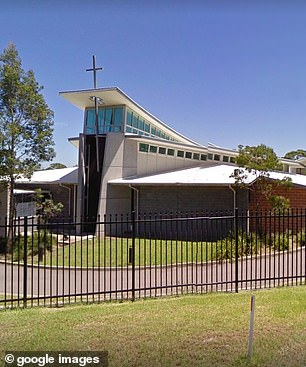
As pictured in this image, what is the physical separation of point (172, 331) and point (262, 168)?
12455 millimetres

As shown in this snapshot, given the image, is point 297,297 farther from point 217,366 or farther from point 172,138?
point 172,138

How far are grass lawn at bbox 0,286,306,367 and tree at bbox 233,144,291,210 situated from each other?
9899mm

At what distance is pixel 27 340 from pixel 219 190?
49.7 feet

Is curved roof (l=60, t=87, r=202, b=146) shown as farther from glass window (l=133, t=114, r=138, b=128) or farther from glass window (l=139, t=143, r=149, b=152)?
glass window (l=139, t=143, r=149, b=152)

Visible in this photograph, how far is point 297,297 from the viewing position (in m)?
6.82

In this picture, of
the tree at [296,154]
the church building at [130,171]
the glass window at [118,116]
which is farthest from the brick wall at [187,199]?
the tree at [296,154]

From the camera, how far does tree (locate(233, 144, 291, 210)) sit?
53.2ft

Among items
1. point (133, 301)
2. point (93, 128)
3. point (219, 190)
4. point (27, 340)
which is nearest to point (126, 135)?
point (93, 128)

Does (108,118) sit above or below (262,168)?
above

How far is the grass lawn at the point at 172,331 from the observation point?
4.21m

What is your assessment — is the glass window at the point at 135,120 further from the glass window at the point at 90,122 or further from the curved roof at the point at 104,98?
the glass window at the point at 90,122

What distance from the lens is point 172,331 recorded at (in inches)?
197

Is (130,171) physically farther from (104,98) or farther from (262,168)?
(262,168)

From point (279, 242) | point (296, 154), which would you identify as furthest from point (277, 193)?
Result: point (296, 154)
